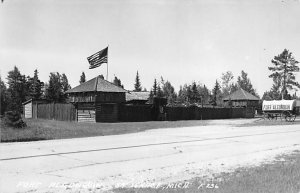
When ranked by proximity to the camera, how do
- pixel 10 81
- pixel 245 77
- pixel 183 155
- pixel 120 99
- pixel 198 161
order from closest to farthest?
1. pixel 198 161
2. pixel 183 155
3. pixel 120 99
4. pixel 10 81
5. pixel 245 77

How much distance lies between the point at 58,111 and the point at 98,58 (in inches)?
343

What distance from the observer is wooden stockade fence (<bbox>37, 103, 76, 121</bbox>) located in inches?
1955

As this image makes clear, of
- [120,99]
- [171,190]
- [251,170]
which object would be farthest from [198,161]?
[120,99]

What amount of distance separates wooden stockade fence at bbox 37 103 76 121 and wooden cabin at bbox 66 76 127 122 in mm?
A: 1283

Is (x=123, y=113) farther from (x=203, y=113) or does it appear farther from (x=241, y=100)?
(x=241, y=100)

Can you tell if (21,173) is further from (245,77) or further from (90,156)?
(245,77)

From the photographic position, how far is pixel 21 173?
9.70 meters

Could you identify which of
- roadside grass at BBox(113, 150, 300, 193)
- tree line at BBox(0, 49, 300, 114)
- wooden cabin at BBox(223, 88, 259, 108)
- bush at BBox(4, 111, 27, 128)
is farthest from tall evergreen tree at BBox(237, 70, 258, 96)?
roadside grass at BBox(113, 150, 300, 193)

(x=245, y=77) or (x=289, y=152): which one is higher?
(x=245, y=77)

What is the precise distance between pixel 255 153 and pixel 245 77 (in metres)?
118

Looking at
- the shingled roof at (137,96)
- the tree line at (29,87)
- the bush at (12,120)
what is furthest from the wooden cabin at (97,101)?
the tree line at (29,87)

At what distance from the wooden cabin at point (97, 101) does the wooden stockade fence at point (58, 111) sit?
4.21ft

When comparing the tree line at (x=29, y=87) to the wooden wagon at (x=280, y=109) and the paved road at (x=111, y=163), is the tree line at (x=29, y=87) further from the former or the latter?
the paved road at (x=111, y=163)

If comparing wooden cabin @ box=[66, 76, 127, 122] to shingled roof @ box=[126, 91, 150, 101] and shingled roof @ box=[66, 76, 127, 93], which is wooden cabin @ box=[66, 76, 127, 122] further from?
shingled roof @ box=[126, 91, 150, 101]
